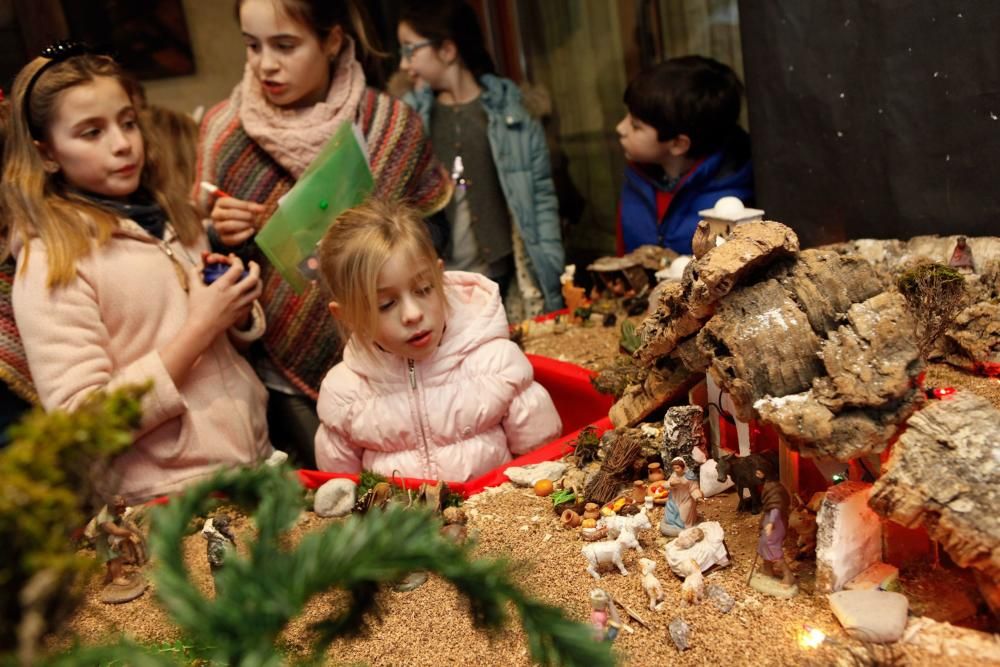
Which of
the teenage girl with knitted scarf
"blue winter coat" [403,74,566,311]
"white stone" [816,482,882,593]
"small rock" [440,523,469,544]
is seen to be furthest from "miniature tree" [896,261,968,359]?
"blue winter coat" [403,74,566,311]

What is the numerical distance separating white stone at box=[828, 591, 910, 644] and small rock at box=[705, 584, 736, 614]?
0.60ft

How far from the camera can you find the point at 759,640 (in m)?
1.53

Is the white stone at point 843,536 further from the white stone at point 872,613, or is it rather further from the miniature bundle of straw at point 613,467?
the miniature bundle of straw at point 613,467

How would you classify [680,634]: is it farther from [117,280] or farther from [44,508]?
[117,280]

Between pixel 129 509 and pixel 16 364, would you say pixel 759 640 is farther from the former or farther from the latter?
pixel 16 364

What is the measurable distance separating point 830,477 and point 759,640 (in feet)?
1.27

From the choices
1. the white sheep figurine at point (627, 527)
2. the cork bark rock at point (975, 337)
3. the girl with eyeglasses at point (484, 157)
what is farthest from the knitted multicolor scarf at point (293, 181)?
the cork bark rock at point (975, 337)

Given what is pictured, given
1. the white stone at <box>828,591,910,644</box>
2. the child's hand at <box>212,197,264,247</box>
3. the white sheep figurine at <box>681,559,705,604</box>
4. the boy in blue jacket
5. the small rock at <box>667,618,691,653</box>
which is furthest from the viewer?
the boy in blue jacket

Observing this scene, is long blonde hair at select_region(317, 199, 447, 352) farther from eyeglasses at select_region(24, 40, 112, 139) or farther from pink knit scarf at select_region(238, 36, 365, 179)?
eyeglasses at select_region(24, 40, 112, 139)

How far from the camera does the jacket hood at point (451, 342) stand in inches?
96.9

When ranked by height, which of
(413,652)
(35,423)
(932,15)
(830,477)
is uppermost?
(932,15)

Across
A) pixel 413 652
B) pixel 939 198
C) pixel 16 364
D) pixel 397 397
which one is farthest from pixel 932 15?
pixel 16 364

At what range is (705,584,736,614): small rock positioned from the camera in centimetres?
162

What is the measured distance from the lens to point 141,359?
2459mm
